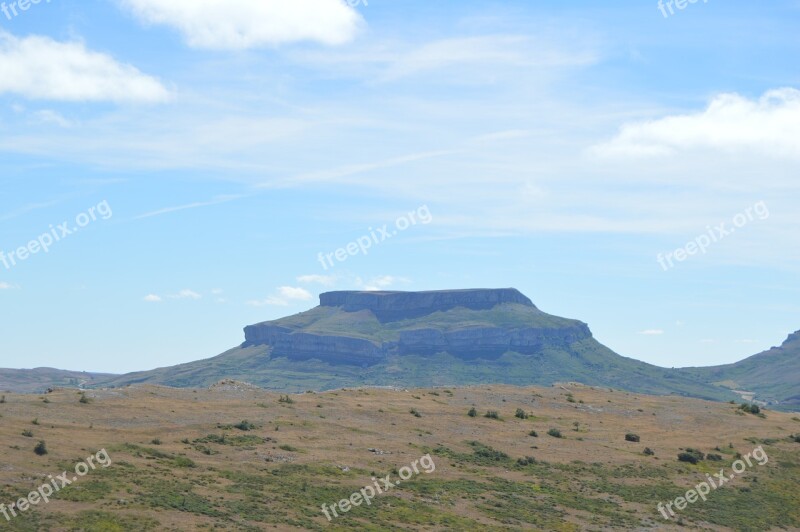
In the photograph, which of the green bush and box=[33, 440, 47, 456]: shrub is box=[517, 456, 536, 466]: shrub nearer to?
the green bush

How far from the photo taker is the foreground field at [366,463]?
184ft

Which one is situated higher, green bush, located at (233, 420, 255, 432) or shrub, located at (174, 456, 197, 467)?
green bush, located at (233, 420, 255, 432)

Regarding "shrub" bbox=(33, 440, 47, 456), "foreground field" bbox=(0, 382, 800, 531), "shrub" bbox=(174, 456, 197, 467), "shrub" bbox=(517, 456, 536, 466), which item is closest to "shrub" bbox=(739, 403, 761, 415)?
"foreground field" bbox=(0, 382, 800, 531)

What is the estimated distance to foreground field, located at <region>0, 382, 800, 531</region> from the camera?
56.1 meters

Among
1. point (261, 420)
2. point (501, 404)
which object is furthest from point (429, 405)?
point (261, 420)

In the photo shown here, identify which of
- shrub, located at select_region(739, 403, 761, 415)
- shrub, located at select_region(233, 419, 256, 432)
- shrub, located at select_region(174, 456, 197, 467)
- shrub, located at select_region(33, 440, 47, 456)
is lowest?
shrub, located at select_region(174, 456, 197, 467)

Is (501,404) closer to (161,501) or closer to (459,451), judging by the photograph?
(459,451)

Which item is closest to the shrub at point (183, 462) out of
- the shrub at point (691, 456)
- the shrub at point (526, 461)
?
the shrub at point (526, 461)

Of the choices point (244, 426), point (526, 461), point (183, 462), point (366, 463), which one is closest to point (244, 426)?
point (244, 426)

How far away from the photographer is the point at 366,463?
72125mm

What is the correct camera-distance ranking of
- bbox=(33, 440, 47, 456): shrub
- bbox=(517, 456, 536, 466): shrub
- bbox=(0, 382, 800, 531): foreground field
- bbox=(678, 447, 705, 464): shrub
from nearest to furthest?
bbox=(0, 382, 800, 531): foreground field, bbox=(33, 440, 47, 456): shrub, bbox=(517, 456, 536, 466): shrub, bbox=(678, 447, 705, 464): shrub

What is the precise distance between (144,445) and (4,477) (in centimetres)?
1444

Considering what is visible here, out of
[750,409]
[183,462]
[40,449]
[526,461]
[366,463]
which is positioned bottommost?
[526,461]

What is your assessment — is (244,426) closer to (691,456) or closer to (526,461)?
(526,461)
